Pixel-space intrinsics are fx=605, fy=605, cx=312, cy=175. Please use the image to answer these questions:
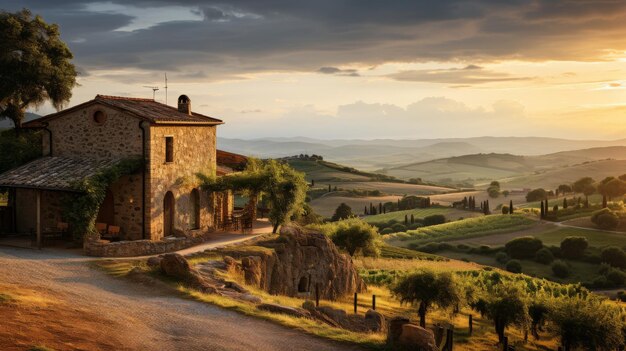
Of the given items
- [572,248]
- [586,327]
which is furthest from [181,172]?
[572,248]

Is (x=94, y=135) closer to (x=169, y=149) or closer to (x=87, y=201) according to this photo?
(x=169, y=149)

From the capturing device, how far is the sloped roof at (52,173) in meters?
30.6

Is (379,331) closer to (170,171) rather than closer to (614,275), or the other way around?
(170,171)

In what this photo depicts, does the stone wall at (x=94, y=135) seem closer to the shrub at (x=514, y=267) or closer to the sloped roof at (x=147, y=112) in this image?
the sloped roof at (x=147, y=112)

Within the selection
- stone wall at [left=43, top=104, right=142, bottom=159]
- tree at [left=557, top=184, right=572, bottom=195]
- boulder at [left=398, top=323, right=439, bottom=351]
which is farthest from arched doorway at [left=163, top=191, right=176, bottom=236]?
tree at [left=557, top=184, right=572, bottom=195]

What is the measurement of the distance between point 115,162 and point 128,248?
209 inches

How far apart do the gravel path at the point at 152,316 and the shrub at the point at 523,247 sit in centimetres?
5073

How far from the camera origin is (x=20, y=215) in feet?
114

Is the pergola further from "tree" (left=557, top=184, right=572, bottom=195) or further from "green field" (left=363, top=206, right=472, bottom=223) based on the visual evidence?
"tree" (left=557, top=184, right=572, bottom=195)

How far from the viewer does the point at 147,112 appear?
1340 inches

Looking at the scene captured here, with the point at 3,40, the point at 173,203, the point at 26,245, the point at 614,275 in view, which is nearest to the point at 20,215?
the point at 26,245

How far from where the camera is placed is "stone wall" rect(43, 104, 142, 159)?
3275 centimetres

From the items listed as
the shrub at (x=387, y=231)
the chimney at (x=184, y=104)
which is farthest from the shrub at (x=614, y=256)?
the chimney at (x=184, y=104)

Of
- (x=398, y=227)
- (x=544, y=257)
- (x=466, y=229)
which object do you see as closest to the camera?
(x=544, y=257)
